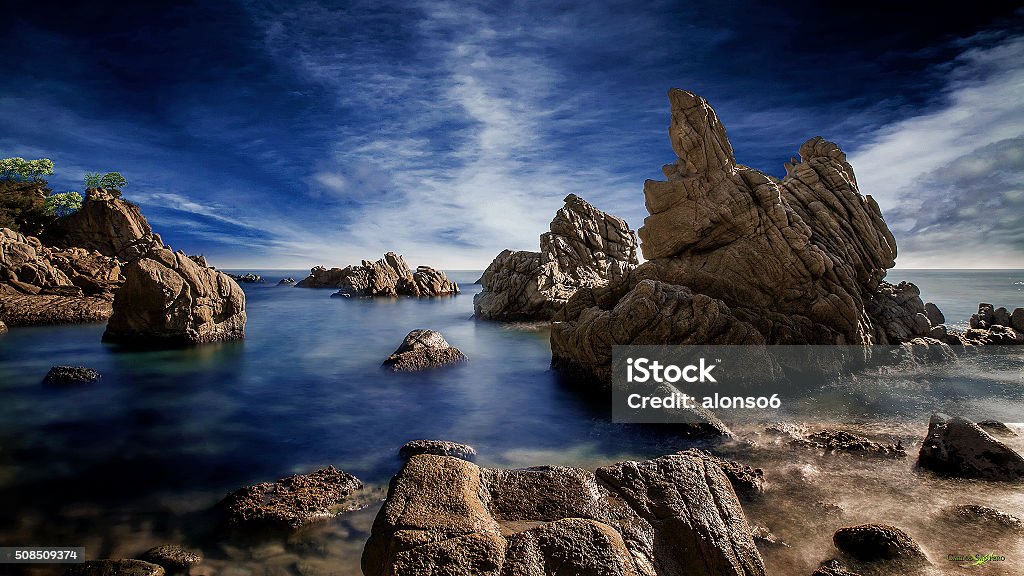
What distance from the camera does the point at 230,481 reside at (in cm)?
1116

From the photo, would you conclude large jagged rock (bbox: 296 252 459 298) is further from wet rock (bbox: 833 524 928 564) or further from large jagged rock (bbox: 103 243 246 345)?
wet rock (bbox: 833 524 928 564)

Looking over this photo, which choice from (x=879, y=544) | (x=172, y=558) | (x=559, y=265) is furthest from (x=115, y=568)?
(x=559, y=265)

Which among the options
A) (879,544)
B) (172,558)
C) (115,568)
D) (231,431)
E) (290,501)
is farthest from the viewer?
(231,431)

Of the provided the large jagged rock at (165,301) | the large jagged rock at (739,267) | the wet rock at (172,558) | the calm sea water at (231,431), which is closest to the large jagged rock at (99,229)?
the calm sea water at (231,431)

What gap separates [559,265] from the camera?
4800 centimetres

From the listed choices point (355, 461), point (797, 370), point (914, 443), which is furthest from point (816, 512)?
point (797, 370)

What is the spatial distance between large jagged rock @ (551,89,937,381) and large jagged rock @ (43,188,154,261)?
224 ft

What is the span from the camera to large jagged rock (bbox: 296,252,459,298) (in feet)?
263

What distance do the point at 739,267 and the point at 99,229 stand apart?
8157 centimetres

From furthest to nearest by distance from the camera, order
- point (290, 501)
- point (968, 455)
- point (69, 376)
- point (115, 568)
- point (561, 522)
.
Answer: point (69, 376) < point (968, 455) < point (290, 501) < point (115, 568) < point (561, 522)

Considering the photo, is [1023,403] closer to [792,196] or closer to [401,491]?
[792,196]

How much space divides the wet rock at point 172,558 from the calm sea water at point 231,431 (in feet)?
1.03

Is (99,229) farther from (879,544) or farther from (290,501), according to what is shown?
(879,544)

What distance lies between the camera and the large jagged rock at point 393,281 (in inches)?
3159
